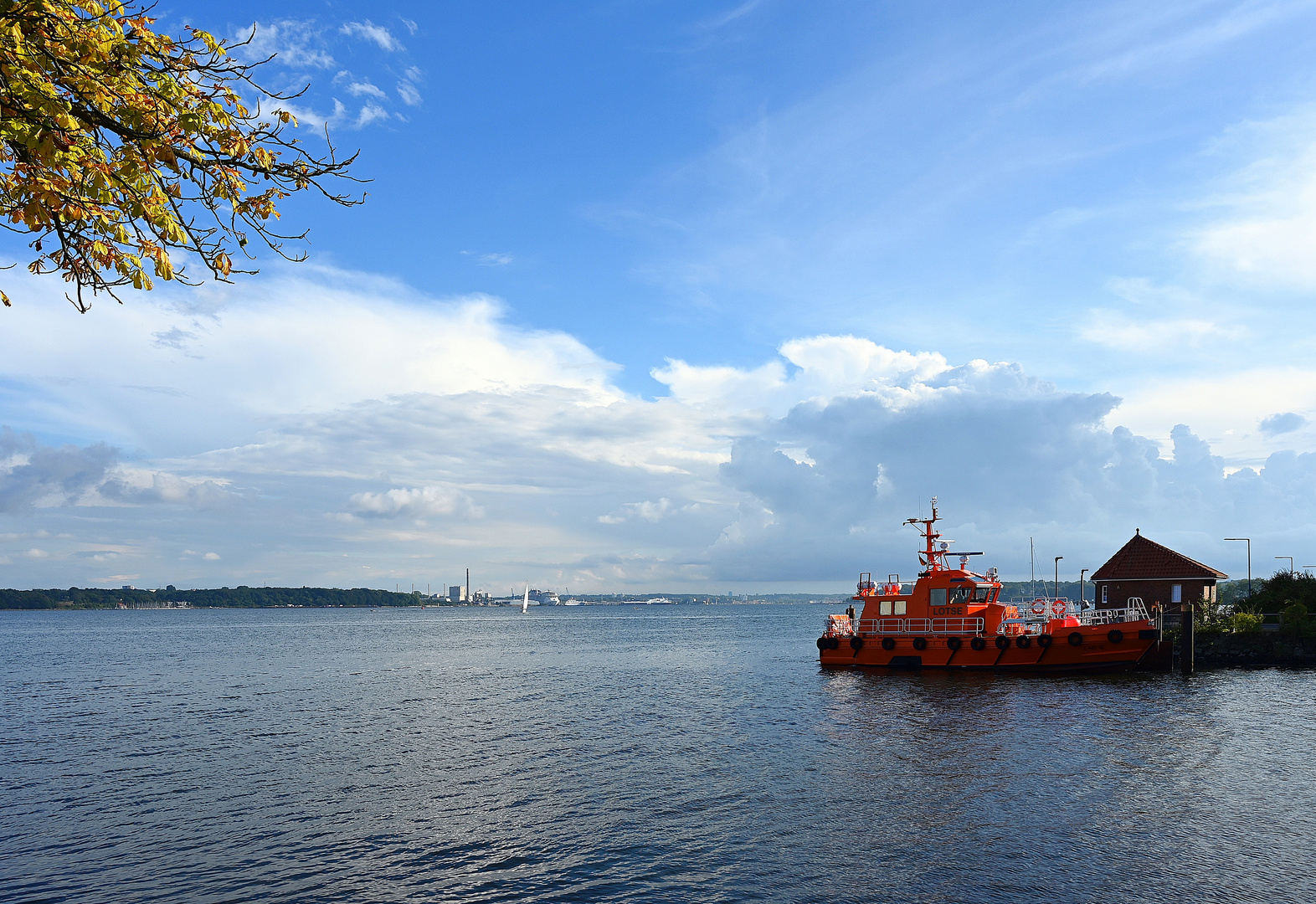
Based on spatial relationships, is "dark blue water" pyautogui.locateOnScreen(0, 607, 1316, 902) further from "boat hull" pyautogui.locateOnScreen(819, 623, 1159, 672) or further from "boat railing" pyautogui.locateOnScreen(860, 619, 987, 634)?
"boat railing" pyautogui.locateOnScreen(860, 619, 987, 634)

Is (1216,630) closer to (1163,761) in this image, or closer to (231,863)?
(1163,761)

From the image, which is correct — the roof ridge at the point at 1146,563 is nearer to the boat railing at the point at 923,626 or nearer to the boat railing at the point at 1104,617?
the boat railing at the point at 1104,617

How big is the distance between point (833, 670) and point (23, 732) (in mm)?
41085

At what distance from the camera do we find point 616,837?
17.5 meters

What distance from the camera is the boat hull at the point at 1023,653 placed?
42594 millimetres

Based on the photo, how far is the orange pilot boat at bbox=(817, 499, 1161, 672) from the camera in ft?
142

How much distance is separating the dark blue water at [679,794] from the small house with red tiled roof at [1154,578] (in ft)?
51.8

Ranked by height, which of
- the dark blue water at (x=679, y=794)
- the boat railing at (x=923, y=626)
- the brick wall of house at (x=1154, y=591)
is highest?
the brick wall of house at (x=1154, y=591)

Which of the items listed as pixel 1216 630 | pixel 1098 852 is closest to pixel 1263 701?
pixel 1216 630

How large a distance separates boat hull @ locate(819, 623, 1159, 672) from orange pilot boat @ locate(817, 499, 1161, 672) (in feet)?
0.15

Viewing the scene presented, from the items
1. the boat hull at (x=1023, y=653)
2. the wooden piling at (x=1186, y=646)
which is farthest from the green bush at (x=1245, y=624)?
the boat hull at (x=1023, y=653)

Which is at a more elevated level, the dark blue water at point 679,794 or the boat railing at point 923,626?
the boat railing at point 923,626

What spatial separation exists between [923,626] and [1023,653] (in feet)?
18.2

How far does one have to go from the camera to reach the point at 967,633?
151 ft
